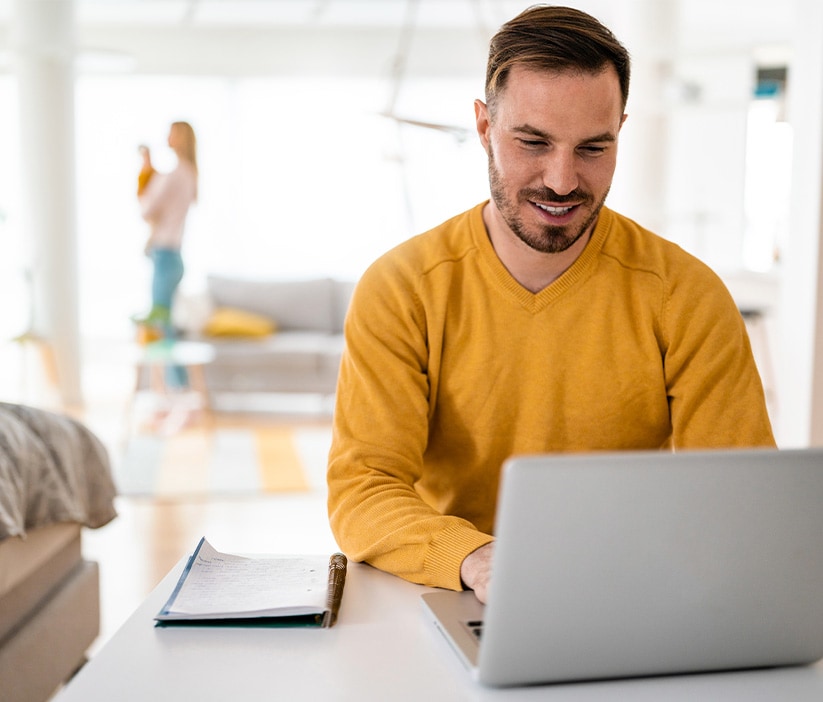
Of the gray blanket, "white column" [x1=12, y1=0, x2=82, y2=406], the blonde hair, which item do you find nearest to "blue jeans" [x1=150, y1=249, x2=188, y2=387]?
the blonde hair

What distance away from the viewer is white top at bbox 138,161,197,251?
6062 millimetres

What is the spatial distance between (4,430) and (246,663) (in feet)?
4.40

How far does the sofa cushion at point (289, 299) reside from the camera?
6930mm

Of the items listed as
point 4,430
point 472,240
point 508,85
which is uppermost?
point 508,85

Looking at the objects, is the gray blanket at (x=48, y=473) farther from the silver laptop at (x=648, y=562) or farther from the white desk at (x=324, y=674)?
the silver laptop at (x=648, y=562)

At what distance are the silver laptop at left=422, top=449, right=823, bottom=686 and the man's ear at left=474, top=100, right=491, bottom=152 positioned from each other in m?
0.79

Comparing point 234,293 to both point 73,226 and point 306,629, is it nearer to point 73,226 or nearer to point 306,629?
point 73,226

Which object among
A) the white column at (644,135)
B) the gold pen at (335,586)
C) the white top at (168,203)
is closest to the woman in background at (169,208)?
the white top at (168,203)

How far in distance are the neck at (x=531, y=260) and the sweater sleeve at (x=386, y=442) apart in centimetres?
15

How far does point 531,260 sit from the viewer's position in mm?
1504

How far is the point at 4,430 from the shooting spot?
2.12 meters

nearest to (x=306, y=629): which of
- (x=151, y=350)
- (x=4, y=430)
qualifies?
(x=4, y=430)

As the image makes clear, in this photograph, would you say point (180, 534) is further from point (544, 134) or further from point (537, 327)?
point (544, 134)

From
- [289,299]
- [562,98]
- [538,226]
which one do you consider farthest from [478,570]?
[289,299]
